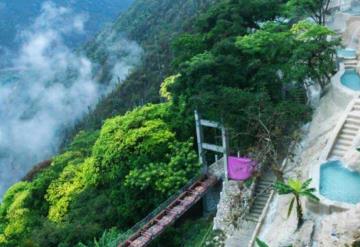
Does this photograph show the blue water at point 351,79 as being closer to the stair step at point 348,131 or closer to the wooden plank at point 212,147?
the stair step at point 348,131

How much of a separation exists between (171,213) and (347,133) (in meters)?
7.70

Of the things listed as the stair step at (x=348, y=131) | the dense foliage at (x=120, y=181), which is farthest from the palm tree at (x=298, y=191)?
the dense foliage at (x=120, y=181)

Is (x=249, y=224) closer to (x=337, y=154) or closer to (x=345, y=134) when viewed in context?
(x=337, y=154)

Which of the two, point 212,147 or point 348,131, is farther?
point 212,147

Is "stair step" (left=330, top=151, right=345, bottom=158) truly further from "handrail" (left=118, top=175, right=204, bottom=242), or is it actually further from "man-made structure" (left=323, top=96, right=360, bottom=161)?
"handrail" (left=118, top=175, right=204, bottom=242)

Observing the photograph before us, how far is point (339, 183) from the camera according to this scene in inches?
562

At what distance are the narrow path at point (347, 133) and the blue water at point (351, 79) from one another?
2.22 meters

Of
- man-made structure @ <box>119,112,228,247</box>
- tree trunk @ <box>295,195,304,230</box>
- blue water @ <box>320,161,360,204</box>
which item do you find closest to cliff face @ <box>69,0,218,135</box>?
man-made structure @ <box>119,112,228,247</box>

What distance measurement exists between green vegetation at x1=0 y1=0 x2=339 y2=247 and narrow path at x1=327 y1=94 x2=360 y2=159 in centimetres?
161

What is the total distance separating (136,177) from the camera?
22156mm

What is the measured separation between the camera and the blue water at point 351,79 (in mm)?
19859

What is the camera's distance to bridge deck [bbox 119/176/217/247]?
1948cm

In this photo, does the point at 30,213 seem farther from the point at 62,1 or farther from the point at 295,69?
the point at 62,1

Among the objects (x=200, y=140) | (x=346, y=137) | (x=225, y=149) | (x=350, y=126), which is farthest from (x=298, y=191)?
(x=200, y=140)
